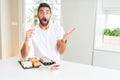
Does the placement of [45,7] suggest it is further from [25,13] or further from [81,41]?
[25,13]

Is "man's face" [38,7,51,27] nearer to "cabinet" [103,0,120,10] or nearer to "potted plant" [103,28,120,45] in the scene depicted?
"cabinet" [103,0,120,10]

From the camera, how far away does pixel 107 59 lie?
2.96 m

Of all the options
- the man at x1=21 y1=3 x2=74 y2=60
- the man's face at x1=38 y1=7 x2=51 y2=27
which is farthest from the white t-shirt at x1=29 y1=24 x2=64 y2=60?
the man's face at x1=38 y1=7 x2=51 y2=27

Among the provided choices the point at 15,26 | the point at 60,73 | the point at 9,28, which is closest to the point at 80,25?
the point at 60,73

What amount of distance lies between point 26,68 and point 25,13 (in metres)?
2.65

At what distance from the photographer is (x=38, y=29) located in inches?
82.7

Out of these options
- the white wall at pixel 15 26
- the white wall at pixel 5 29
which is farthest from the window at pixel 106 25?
the white wall at pixel 5 29

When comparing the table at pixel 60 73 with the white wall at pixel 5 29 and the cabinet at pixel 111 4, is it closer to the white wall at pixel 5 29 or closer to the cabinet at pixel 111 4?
the cabinet at pixel 111 4

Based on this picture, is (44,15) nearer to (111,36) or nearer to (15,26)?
(111,36)

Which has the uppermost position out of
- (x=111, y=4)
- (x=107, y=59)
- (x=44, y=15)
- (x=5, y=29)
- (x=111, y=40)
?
(x=111, y=4)

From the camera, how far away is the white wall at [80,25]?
298 centimetres

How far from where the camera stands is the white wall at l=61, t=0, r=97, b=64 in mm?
2980

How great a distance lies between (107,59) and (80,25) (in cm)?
70

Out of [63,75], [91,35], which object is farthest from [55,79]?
[91,35]
